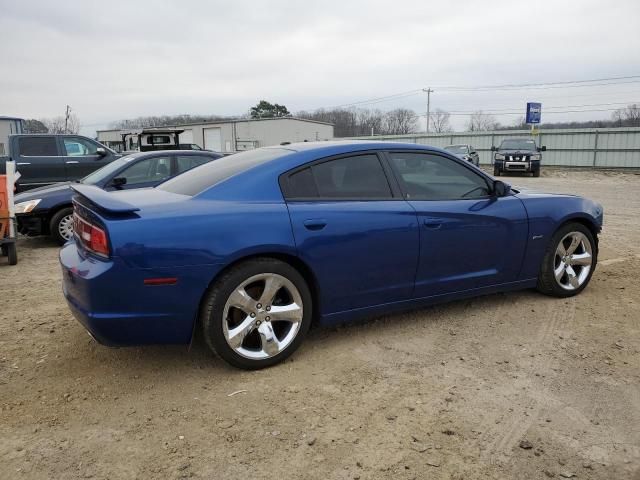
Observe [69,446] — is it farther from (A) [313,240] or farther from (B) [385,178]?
(B) [385,178]

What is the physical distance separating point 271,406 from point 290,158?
5.49 feet

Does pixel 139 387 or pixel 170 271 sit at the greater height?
pixel 170 271

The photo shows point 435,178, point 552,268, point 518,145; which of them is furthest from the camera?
point 518,145

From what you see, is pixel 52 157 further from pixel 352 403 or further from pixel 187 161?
pixel 352 403

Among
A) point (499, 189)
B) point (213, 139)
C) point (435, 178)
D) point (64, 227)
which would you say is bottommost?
point (64, 227)

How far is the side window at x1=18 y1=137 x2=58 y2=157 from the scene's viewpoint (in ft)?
34.9

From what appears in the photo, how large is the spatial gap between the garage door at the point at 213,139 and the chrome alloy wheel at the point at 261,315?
160 feet

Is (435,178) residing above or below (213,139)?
below

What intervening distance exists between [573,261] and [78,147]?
32.7ft

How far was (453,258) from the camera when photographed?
13.1 feet

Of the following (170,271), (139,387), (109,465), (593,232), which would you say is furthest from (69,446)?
(593,232)

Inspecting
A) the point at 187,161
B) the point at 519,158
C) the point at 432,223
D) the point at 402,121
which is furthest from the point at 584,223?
the point at 402,121

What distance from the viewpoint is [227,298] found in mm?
3121

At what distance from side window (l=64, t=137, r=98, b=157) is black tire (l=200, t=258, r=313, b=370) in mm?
9184
